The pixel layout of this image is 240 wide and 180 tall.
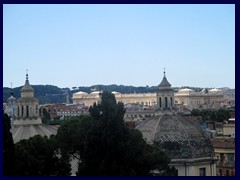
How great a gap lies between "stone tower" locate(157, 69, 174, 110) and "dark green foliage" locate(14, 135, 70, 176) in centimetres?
721

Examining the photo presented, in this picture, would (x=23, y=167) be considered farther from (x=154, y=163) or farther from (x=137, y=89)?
(x=137, y=89)

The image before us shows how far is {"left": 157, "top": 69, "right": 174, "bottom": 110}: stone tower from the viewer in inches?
543

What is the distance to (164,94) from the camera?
1399 cm

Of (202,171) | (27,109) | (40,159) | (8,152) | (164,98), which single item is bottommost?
(202,171)

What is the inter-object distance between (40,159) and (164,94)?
311 inches

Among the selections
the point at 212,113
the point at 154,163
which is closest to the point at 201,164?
the point at 154,163

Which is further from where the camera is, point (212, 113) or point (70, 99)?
point (70, 99)

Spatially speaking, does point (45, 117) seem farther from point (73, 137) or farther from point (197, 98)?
point (197, 98)

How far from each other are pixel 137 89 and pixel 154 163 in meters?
41.8

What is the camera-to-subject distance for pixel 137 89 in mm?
47938

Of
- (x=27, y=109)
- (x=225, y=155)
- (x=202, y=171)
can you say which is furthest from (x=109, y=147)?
(x=27, y=109)
